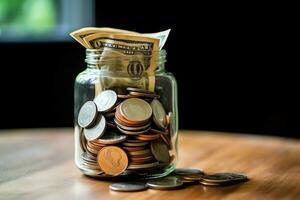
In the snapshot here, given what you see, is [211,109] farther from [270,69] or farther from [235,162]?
[235,162]

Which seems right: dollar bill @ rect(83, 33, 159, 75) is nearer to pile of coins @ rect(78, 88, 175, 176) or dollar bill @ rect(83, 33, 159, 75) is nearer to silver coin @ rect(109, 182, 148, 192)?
pile of coins @ rect(78, 88, 175, 176)

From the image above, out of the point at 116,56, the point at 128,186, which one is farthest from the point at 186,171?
the point at 116,56

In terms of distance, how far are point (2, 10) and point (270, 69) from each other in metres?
1.13

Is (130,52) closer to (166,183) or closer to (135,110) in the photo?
(135,110)

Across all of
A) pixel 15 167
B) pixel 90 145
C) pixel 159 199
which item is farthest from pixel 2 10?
pixel 159 199

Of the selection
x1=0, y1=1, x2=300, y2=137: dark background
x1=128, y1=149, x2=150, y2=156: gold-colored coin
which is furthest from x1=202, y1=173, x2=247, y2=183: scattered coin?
x1=0, y1=1, x2=300, y2=137: dark background

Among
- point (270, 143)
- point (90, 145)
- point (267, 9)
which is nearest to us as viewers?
point (90, 145)

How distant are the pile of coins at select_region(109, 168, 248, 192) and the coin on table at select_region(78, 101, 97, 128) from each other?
0.13m

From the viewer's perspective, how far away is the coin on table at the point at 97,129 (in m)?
1.15

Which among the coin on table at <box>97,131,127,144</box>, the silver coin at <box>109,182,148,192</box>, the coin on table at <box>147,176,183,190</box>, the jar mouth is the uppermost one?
the jar mouth

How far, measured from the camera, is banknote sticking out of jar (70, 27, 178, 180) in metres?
1.14

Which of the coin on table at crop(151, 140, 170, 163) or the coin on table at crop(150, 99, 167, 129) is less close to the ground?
the coin on table at crop(150, 99, 167, 129)

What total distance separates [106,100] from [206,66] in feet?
4.82

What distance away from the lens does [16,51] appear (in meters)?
2.59
